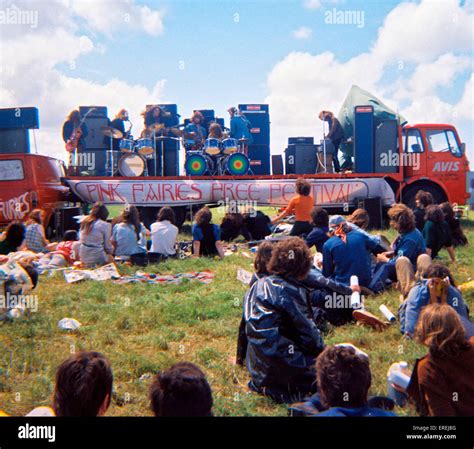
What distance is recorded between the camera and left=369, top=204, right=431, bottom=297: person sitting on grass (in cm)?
582

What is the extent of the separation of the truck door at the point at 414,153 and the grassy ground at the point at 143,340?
604 centimetres

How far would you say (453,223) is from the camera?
895 cm

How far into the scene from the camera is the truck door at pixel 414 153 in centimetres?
1277

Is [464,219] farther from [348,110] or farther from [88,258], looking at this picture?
[88,258]

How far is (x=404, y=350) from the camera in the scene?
14.3 feet

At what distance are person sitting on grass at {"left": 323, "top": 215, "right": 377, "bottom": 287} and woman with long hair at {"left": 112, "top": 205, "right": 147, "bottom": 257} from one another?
4.04 meters

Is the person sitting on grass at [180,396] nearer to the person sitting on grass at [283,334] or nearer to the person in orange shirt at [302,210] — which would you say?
the person sitting on grass at [283,334]

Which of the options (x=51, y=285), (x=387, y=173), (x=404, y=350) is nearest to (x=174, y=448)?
(x=404, y=350)

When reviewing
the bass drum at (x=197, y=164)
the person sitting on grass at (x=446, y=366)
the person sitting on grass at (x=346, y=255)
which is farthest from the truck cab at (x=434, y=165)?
the person sitting on grass at (x=446, y=366)

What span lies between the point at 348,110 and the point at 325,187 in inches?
107

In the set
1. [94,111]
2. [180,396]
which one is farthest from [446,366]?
[94,111]

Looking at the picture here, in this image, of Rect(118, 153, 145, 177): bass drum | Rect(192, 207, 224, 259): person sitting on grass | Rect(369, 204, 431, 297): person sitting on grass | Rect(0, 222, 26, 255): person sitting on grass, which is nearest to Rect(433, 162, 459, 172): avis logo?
Rect(192, 207, 224, 259): person sitting on grass

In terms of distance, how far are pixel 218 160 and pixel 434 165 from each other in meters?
5.38

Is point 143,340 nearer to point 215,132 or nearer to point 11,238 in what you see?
point 11,238
